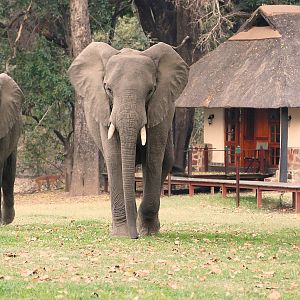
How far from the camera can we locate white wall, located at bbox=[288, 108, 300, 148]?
34.0 meters

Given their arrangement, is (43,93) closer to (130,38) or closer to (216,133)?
(130,38)

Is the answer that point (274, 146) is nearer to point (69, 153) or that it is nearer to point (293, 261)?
point (69, 153)

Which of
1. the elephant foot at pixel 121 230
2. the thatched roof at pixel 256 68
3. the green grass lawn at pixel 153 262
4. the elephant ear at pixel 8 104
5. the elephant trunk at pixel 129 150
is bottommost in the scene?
the green grass lawn at pixel 153 262

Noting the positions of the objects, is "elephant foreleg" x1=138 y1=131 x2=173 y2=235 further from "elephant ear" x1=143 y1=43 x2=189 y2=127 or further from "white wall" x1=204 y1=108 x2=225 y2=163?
"white wall" x1=204 y1=108 x2=225 y2=163

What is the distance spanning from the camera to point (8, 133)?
64.8ft

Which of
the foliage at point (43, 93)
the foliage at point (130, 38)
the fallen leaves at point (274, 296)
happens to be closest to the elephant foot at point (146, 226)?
the fallen leaves at point (274, 296)

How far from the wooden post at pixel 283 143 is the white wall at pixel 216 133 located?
402 centimetres

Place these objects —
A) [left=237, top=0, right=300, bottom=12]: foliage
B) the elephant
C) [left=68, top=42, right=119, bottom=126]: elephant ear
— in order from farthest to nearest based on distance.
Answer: [left=237, top=0, right=300, bottom=12]: foliage
[left=68, top=42, right=119, bottom=126]: elephant ear
the elephant

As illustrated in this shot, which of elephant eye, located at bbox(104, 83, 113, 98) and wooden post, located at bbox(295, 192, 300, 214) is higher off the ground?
elephant eye, located at bbox(104, 83, 113, 98)

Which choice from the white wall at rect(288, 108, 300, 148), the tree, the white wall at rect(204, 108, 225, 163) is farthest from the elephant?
the white wall at rect(204, 108, 225, 163)

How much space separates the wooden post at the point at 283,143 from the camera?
33.0 meters

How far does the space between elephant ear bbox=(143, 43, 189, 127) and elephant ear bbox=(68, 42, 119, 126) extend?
0.63 meters

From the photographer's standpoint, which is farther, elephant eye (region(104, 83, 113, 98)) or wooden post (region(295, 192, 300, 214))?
wooden post (region(295, 192, 300, 214))

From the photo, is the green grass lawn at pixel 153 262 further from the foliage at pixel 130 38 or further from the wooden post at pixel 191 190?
the foliage at pixel 130 38
